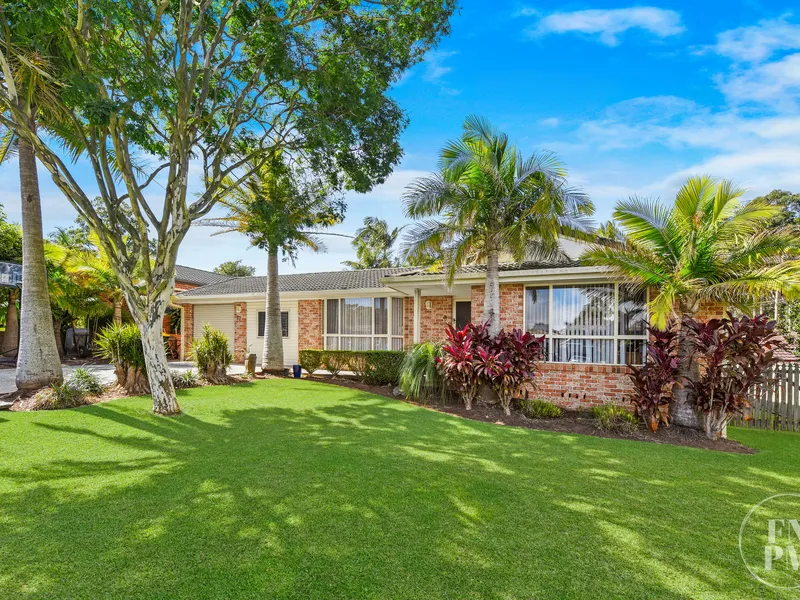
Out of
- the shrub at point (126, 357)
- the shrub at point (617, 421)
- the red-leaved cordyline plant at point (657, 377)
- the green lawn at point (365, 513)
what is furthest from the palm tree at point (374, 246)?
the green lawn at point (365, 513)

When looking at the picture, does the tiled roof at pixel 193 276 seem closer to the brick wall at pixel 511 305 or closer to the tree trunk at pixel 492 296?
the brick wall at pixel 511 305

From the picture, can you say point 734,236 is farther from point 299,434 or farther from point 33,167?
point 33,167

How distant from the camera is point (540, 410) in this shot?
9.77 meters


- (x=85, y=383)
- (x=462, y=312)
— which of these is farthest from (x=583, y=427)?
(x=85, y=383)

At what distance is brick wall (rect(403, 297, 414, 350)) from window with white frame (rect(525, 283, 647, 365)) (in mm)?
5513

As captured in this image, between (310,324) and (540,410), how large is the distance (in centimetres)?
1107

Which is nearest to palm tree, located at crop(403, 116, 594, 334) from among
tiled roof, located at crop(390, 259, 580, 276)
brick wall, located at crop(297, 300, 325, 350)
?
tiled roof, located at crop(390, 259, 580, 276)

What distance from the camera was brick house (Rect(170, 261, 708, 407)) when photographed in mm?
10375

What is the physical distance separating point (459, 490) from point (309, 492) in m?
1.69

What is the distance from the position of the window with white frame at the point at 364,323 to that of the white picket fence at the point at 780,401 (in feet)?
34.1

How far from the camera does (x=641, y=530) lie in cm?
403

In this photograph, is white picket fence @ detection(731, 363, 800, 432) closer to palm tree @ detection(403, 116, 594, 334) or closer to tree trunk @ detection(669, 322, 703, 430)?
tree trunk @ detection(669, 322, 703, 430)

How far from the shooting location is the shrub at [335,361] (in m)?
14.9

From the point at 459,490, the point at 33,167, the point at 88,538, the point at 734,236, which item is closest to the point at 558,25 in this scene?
the point at 734,236
